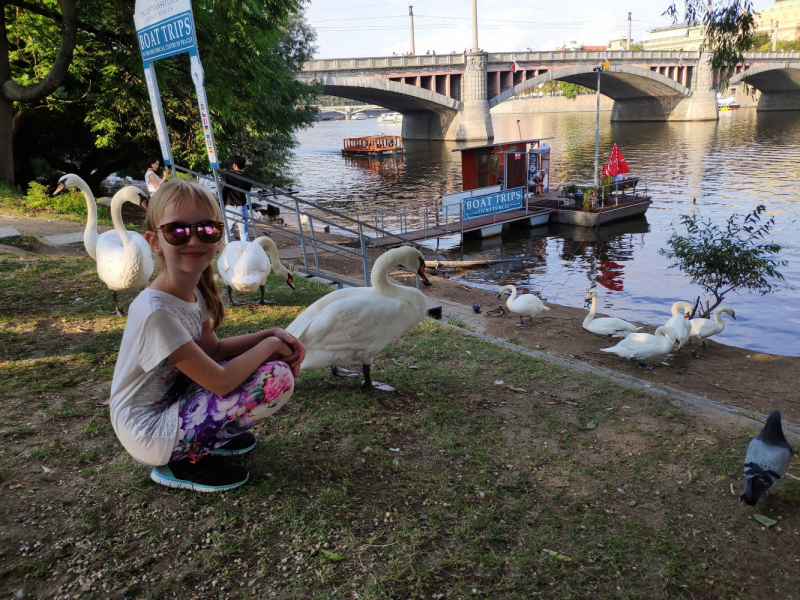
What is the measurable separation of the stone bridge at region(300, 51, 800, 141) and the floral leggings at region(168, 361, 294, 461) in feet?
152

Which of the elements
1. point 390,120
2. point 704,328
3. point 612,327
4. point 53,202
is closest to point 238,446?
point 612,327

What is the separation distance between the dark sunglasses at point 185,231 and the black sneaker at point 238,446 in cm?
142

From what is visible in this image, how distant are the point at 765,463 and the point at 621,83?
7395cm

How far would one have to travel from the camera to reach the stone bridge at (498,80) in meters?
51.5

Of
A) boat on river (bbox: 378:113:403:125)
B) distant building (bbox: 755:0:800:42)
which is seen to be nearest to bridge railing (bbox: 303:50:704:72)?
boat on river (bbox: 378:113:403:125)

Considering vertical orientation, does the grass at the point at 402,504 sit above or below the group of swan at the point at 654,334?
above

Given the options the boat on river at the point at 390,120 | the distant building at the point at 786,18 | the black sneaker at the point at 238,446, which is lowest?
the black sneaker at the point at 238,446

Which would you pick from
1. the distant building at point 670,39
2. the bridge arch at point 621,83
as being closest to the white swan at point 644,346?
the bridge arch at point 621,83

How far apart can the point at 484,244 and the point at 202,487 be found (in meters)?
21.1

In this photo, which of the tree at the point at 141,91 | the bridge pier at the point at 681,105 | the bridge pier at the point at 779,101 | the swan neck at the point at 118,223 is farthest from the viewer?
the bridge pier at the point at 779,101

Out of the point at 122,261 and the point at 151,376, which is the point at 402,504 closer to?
the point at 151,376

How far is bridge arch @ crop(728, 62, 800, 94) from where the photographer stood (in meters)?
67.4

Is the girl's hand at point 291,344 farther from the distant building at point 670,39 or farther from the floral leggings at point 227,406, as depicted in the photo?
the distant building at point 670,39

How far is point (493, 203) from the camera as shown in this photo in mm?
24969
